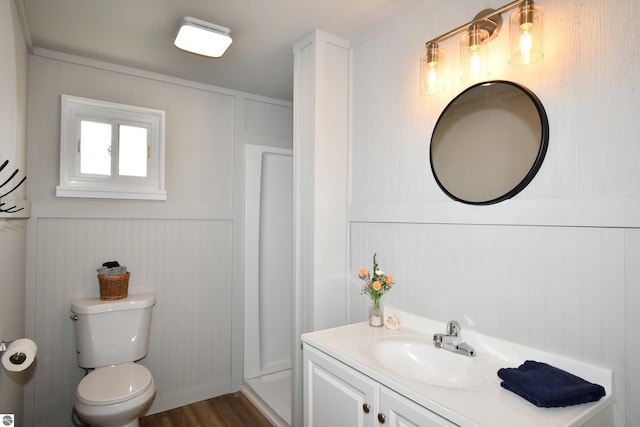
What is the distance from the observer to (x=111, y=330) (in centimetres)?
229

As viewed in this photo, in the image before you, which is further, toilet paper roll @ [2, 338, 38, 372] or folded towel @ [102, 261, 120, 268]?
folded towel @ [102, 261, 120, 268]

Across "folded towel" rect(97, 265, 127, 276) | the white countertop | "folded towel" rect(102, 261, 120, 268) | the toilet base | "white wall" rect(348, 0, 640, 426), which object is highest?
"white wall" rect(348, 0, 640, 426)

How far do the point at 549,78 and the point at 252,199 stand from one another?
2.24 metres

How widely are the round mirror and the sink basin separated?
63 centimetres

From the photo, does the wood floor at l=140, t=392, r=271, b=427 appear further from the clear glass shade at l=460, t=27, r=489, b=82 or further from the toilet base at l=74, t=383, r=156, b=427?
the clear glass shade at l=460, t=27, r=489, b=82

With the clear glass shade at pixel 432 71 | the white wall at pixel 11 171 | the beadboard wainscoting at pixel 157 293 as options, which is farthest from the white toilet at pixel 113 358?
the clear glass shade at pixel 432 71

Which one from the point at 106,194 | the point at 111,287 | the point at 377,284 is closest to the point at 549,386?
the point at 377,284

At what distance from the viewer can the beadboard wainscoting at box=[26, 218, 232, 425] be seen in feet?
7.50

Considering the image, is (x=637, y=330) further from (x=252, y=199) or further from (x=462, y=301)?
(x=252, y=199)

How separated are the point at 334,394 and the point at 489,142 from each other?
1177 millimetres

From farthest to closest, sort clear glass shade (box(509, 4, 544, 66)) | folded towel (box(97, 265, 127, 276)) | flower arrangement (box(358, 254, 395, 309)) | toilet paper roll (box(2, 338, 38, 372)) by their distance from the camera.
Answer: folded towel (box(97, 265, 127, 276))
flower arrangement (box(358, 254, 395, 309))
toilet paper roll (box(2, 338, 38, 372))
clear glass shade (box(509, 4, 544, 66))

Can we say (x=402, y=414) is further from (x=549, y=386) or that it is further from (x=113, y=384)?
(x=113, y=384)

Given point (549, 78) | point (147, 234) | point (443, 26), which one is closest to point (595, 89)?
point (549, 78)

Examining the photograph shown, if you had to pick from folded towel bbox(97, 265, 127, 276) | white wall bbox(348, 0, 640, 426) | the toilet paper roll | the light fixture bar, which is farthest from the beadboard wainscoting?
the light fixture bar
